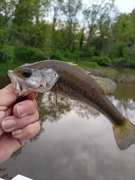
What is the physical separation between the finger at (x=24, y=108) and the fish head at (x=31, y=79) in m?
0.11

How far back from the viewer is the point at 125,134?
247 cm

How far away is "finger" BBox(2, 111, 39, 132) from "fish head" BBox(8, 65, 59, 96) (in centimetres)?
31

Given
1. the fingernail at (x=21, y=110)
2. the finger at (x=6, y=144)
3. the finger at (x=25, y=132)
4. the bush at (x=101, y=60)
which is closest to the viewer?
A: the fingernail at (x=21, y=110)

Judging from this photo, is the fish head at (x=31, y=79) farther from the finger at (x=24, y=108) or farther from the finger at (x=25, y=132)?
the finger at (x=25, y=132)

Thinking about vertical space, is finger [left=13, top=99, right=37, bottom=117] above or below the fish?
below

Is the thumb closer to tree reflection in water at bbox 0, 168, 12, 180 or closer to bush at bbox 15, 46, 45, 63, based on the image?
tree reflection in water at bbox 0, 168, 12, 180

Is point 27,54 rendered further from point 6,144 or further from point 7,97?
point 7,97

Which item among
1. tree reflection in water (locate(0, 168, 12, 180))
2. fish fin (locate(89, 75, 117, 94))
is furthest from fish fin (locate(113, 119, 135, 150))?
tree reflection in water (locate(0, 168, 12, 180))

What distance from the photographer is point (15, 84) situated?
71.2 inches

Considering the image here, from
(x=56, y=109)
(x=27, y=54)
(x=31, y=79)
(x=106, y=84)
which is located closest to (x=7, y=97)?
(x=31, y=79)

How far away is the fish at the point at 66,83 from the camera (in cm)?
185

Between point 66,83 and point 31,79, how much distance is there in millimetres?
349

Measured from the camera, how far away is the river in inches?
320

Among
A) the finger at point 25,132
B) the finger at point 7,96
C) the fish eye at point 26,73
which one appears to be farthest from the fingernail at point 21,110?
the fish eye at point 26,73
